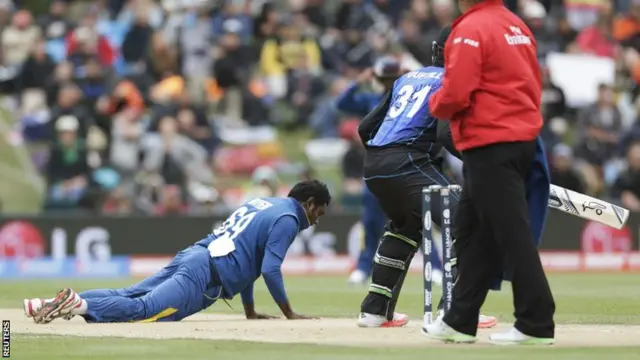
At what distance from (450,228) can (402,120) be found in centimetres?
139

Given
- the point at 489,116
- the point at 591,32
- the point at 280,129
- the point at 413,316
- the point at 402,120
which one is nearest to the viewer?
the point at 489,116

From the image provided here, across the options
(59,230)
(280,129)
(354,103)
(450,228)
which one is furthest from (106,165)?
(450,228)

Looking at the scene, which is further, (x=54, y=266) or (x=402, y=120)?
(x=54, y=266)

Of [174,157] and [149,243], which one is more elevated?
[174,157]

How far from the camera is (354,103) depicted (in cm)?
1706

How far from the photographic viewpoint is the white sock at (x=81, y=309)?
11.5 metres

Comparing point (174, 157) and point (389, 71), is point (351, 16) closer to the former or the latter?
point (174, 157)

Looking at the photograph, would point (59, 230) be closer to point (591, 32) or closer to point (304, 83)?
point (304, 83)

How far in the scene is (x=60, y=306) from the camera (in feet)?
37.4

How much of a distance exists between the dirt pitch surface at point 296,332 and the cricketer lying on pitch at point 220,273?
15 cm

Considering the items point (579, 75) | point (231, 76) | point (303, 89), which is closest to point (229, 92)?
Result: point (231, 76)

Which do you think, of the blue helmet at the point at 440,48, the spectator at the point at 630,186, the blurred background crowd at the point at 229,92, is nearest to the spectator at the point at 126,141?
the blurred background crowd at the point at 229,92

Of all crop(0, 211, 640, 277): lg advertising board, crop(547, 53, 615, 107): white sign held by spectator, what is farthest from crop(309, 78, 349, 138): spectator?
crop(547, 53, 615, 107): white sign held by spectator

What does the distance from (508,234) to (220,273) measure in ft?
10.8
